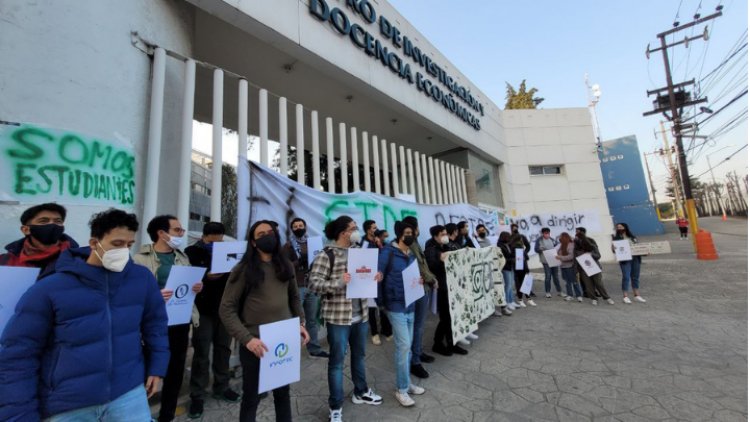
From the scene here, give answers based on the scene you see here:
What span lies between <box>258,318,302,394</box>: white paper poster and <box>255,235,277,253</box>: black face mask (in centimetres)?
53

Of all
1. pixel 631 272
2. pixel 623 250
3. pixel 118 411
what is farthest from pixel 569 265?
pixel 118 411

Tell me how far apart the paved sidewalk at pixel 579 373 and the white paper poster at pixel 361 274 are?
3.66ft

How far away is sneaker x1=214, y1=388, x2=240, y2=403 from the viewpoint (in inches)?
124

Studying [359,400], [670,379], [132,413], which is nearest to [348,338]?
[359,400]

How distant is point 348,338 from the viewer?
2.95m

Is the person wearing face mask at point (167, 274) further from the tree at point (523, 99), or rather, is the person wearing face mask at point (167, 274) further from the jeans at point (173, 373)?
the tree at point (523, 99)

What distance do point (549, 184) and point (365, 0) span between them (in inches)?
426

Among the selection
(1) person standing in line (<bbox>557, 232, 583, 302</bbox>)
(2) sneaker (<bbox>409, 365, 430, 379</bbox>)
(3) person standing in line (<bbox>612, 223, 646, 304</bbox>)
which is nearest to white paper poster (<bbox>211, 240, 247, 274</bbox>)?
(2) sneaker (<bbox>409, 365, 430, 379</bbox>)

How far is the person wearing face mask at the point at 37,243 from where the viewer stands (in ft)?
6.64

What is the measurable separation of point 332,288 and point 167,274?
1.45 meters

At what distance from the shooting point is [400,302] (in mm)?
3205

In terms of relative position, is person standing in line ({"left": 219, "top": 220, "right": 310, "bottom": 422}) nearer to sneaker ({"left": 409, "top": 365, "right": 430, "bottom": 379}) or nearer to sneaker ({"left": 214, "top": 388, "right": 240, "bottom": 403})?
sneaker ({"left": 214, "top": 388, "right": 240, "bottom": 403})

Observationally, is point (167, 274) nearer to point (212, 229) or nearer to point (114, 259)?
point (212, 229)

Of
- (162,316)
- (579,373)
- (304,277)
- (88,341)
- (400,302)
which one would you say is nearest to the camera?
(88,341)
